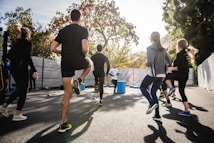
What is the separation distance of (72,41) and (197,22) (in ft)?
91.5

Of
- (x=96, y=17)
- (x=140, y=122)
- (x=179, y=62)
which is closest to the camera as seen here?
(x=140, y=122)

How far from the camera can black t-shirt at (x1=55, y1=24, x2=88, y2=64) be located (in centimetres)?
388

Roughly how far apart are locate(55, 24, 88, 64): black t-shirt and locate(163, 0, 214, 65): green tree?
26008 mm

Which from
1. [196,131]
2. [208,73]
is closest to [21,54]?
[196,131]

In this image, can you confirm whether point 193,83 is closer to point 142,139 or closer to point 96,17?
point 96,17

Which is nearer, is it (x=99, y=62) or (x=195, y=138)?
(x=195, y=138)

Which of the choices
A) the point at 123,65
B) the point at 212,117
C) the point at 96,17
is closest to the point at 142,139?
the point at 212,117

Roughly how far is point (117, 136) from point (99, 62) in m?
4.29

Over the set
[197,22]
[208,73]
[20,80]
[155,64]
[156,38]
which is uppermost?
[197,22]

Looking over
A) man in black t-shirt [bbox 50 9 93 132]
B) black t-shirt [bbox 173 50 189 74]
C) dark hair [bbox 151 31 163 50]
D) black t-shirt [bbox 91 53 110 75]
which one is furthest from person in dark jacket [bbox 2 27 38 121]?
black t-shirt [bbox 173 50 189 74]

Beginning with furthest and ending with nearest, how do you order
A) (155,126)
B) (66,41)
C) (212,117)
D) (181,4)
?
(181,4)
(212,117)
(155,126)
(66,41)

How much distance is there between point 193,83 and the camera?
3167cm

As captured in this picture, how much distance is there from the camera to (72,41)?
12.7ft

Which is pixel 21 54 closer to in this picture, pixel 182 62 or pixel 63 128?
pixel 63 128
